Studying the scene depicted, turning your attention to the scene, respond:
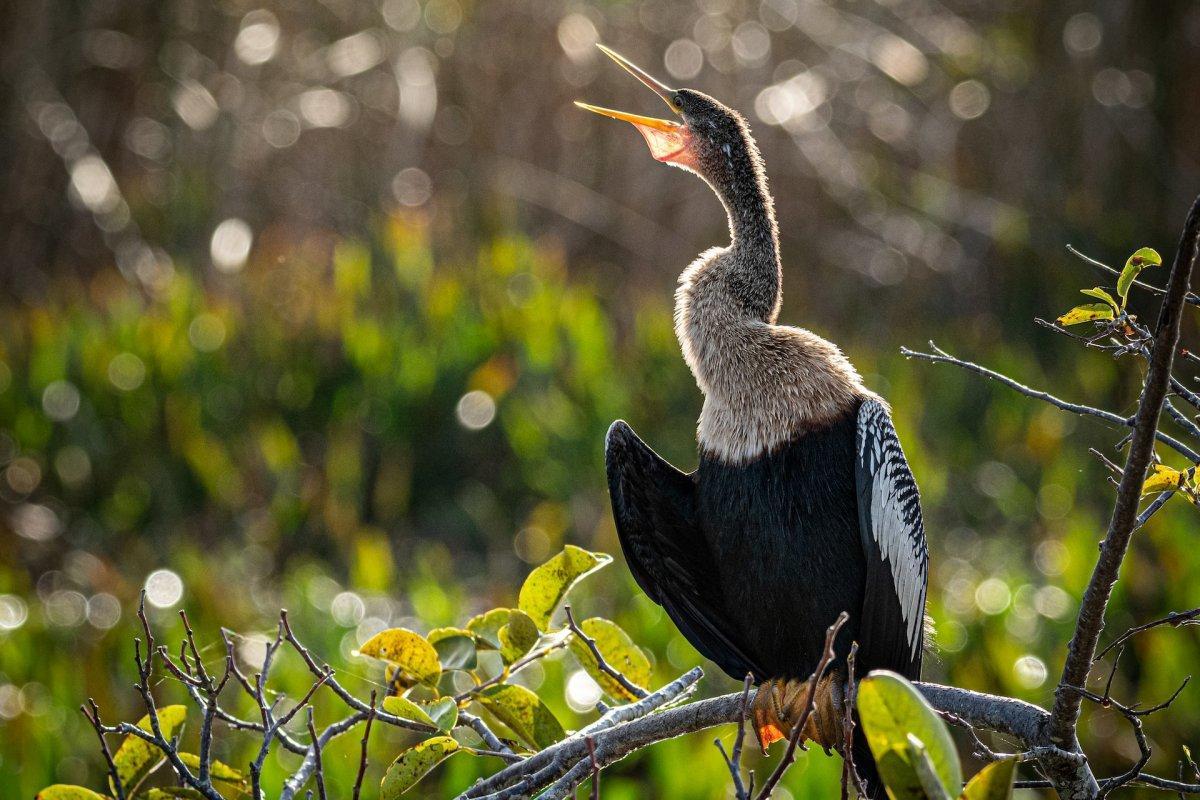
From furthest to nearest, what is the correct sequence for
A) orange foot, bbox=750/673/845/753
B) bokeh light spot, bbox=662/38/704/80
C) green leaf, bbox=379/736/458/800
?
bokeh light spot, bbox=662/38/704/80
orange foot, bbox=750/673/845/753
green leaf, bbox=379/736/458/800

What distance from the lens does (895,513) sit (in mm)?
2230

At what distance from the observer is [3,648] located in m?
3.75

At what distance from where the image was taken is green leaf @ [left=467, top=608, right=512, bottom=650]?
194cm

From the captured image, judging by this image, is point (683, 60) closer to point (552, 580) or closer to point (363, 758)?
→ point (552, 580)

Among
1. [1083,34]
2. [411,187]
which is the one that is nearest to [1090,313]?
[411,187]

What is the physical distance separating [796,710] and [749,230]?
A: 915 millimetres

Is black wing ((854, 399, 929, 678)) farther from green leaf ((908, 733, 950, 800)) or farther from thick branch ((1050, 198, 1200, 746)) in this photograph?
green leaf ((908, 733, 950, 800))

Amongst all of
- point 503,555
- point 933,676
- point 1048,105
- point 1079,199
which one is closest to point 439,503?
point 503,555

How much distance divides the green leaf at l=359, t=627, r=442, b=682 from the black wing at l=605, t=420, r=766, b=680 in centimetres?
70

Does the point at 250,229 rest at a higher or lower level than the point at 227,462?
higher

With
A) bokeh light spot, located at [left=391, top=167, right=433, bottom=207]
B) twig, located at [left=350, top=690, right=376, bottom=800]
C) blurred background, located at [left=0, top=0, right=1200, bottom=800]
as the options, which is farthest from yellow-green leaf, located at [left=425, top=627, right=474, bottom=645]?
bokeh light spot, located at [left=391, top=167, right=433, bottom=207]

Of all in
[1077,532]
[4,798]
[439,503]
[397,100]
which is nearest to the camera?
[4,798]

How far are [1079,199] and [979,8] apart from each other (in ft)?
5.52

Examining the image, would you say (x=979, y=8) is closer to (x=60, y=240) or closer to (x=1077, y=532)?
(x=1077, y=532)
